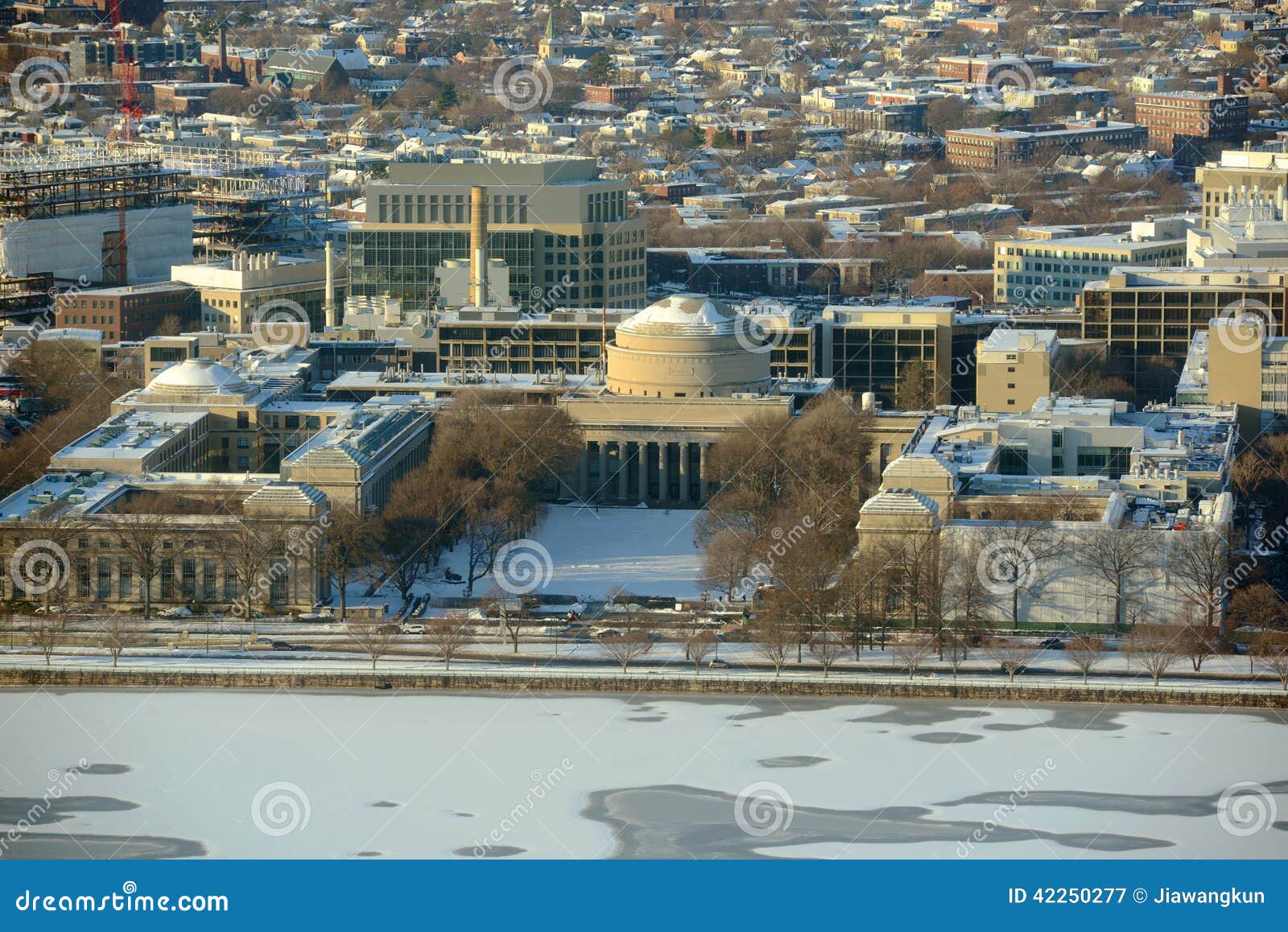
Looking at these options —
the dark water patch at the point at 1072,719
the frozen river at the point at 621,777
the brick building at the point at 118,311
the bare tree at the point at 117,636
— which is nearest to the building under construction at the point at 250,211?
the brick building at the point at 118,311

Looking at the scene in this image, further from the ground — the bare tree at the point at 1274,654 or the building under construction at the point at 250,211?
the building under construction at the point at 250,211

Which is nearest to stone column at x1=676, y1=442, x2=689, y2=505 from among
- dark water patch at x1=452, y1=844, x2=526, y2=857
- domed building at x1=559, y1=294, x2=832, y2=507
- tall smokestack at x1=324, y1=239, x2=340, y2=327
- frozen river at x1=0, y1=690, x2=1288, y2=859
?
domed building at x1=559, y1=294, x2=832, y2=507

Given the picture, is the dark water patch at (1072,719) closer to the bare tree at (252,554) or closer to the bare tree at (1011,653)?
the bare tree at (1011,653)

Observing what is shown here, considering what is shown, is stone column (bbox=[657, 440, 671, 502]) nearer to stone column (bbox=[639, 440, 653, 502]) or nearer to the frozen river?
stone column (bbox=[639, 440, 653, 502])

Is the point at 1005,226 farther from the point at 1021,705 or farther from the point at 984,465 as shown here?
the point at 1021,705

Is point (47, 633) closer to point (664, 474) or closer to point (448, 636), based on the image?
point (448, 636)
